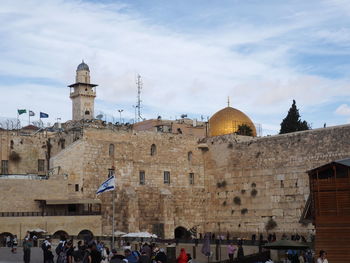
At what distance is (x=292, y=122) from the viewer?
5069 centimetres

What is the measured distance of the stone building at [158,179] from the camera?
120ft

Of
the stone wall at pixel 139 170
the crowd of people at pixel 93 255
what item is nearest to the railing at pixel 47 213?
the stone wall at pixel 139 170

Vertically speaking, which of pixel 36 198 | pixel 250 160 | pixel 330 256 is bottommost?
pixel 330 256

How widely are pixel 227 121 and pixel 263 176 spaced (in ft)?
36.2

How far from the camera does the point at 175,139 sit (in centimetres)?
4484

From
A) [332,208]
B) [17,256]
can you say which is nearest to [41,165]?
[17,256]

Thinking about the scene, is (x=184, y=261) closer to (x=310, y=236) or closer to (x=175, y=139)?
(x=310, y=236)

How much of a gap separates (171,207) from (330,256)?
20.1m

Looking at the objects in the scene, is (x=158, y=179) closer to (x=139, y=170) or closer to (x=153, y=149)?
(x=139, y=170)

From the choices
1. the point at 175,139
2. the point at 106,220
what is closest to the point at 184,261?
the point at 106,220

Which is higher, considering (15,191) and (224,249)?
(15,191)

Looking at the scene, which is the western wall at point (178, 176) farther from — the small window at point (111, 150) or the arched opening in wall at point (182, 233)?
the arched opening in wall at point (182, 233)

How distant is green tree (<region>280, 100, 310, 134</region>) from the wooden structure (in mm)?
26181

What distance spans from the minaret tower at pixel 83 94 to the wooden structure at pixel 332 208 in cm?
2900
